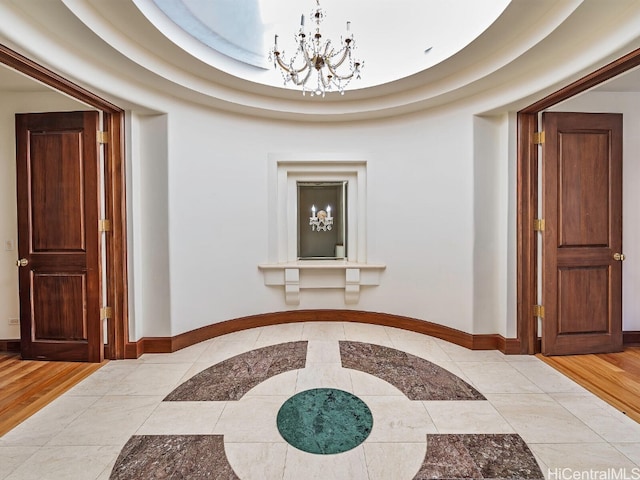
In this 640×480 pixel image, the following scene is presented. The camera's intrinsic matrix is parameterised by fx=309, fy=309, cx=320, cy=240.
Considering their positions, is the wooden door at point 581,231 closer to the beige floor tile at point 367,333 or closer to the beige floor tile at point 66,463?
the beige floor tile at point 367,333

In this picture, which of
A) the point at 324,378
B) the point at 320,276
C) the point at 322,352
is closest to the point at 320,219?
A: the point at 320,276

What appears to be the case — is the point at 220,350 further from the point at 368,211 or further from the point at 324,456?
the point at 368,211

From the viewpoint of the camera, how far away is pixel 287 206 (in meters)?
3.92

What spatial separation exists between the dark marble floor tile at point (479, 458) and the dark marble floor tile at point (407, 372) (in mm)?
433

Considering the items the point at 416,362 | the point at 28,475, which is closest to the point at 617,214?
the point at 416,362

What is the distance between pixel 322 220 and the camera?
13.3ft

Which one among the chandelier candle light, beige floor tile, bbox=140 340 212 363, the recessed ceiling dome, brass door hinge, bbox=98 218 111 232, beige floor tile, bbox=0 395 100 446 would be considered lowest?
beige floor tile, bbox=0 395 100 446

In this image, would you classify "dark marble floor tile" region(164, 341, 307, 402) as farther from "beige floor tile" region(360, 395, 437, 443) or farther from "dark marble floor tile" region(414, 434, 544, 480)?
"dark marble floor tile" region(414, 434, 544, 480)

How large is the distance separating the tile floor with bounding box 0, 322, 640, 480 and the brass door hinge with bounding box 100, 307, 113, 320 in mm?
429

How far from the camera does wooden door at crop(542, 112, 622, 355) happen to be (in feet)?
9.55

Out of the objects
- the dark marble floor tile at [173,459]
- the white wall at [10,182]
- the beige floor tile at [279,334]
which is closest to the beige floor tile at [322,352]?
the beige floor tile at [279,334]

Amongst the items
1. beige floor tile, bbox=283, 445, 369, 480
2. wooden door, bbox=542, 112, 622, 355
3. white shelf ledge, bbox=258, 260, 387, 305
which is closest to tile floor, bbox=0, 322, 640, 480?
beige floor tile, bbox=283, 445, 369, 480

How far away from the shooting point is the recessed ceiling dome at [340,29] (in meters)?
2.49

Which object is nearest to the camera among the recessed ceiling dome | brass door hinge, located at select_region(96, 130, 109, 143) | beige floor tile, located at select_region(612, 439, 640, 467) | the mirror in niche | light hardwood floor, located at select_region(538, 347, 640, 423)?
beige floor tile, located at select_region(612, 439, 640, 467)
